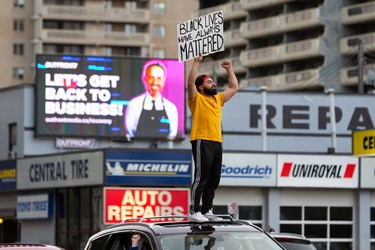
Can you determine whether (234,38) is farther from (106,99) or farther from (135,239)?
(135,239)

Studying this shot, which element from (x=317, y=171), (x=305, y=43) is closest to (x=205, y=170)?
(x=317, y=171)

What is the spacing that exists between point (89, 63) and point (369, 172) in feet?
45.1

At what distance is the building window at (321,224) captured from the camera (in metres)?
44.0

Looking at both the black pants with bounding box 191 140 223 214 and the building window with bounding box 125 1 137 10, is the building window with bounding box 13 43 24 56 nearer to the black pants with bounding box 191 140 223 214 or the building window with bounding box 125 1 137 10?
the building window with bounding box 125 1 137 10

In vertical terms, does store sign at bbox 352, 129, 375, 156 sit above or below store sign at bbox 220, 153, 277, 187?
above

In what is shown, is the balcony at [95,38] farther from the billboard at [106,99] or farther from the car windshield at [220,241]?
the car windshield at [220,241]

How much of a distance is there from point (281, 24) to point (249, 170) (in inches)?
2126

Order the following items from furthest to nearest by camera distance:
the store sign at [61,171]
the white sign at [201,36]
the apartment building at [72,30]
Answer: the apartment building at [72,30] < the store sign at [61,171] < the white sign at [201,36]

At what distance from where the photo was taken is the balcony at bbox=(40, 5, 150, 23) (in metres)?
111

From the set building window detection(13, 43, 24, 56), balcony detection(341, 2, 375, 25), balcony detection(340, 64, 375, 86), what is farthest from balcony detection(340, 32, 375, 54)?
building window detection(13, 43, 24, 56)

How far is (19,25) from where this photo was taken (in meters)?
112

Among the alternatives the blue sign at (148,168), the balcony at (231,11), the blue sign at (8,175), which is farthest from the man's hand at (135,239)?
the balcony at (231,11)

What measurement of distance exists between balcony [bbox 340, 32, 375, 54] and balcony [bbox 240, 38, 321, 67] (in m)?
1.91

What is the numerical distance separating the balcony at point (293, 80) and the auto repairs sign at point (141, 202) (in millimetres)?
51482
